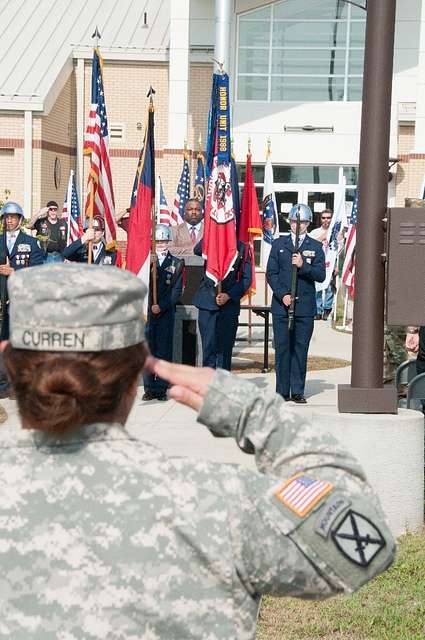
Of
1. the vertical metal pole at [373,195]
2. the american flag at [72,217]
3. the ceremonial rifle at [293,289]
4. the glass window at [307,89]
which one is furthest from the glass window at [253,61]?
the vertical metal pole at [373,195]

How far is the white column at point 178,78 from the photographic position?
2767 centimetres

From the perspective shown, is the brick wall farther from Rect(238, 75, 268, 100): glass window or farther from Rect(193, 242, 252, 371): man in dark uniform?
Rect(193, 242, 252, 371): man in dark uniform

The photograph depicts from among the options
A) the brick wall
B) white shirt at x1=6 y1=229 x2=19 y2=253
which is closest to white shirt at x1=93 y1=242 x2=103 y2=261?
white shirt at x1=6 y1=229 x2=19 y2=253

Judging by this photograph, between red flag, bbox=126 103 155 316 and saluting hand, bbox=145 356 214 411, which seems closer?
saluting hand, bbox=145 356 214 411

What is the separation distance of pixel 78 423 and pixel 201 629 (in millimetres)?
372

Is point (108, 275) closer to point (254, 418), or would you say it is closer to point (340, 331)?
point (254, 418)

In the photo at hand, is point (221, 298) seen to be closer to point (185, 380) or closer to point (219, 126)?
point (219, 126)

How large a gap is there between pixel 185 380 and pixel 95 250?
9520 mm

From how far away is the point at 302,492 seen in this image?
1.76 metres

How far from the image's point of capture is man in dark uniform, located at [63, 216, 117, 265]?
11.0 metres

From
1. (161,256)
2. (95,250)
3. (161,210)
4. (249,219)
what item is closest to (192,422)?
(161,256)

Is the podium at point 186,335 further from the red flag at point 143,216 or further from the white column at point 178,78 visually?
the white column at point 178,78

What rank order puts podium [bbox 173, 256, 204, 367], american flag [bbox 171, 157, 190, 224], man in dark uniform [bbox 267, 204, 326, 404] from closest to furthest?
man in dark uniform [bbox 267, 204, 326, 404] < podium [bbox 173, 256, 204, 367] < american flag [bbox 171, 157, 190, 224]

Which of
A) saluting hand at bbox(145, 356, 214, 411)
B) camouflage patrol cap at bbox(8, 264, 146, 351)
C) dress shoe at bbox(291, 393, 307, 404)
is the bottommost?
dress shoe at bbox(291, 393, 307, 404)
